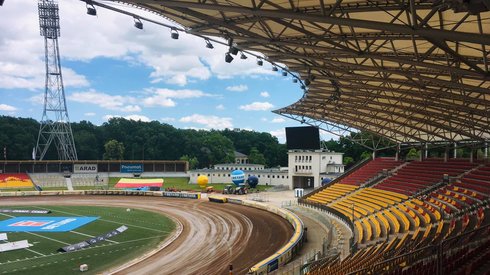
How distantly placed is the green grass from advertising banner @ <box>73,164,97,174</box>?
141ft

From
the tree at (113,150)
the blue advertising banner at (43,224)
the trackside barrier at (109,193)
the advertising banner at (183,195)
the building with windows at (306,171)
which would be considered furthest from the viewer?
the tree at (113,150)

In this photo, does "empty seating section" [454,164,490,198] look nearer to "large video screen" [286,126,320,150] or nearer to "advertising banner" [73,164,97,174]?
"large video screen" [286,126,320,150]

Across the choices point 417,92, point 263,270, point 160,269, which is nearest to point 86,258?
point 160,269

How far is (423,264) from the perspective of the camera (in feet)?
39.3

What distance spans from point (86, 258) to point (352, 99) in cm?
2380

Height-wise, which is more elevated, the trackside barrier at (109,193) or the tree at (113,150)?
the tree at (113,150)

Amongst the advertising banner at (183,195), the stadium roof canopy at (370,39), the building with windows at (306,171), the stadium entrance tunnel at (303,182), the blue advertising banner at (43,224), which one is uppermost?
the stadium roof canopy at (370,39)

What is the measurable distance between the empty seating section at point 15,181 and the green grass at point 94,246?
32394 mm

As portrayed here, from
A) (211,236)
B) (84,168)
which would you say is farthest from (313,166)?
(84,168)

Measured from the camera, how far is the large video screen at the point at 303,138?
65625 millimetres

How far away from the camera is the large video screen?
65.6 m

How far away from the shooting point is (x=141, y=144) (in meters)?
120

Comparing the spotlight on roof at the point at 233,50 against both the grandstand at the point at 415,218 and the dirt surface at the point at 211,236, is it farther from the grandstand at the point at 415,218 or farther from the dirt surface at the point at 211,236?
the dirt surface at the point at 211,236

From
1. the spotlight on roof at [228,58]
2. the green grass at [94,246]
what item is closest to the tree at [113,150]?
the green grass at [94,246]
